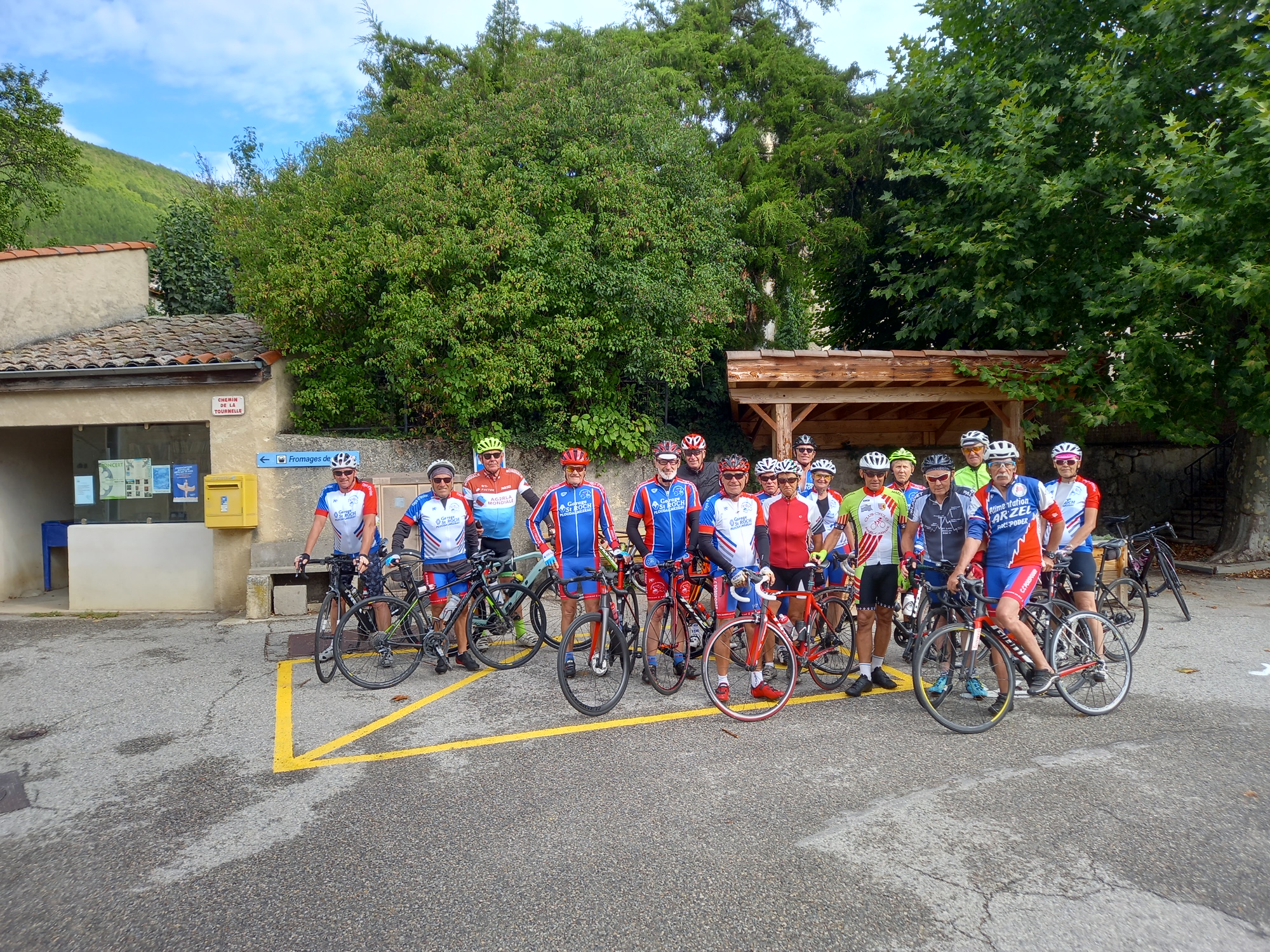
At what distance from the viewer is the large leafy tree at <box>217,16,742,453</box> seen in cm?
1083

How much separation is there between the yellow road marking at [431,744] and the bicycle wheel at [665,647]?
1.52 feet

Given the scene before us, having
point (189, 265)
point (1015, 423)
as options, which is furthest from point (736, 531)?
point (189, 265)

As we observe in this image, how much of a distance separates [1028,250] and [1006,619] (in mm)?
8993

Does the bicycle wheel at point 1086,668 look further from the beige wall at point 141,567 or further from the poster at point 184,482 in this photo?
the poster at point 184,482

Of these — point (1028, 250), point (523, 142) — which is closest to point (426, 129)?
point (523, 142)

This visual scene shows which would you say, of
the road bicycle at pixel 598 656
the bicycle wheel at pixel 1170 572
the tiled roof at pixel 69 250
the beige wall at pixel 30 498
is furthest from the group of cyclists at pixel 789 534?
the tiled roof at pixel 69 250

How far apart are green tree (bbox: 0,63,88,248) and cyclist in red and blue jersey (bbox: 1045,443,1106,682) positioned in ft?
74.9

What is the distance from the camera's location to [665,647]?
21.0 ft

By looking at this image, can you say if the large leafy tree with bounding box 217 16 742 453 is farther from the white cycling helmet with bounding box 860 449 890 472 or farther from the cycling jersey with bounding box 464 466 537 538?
the white cycling helmet with bounding box 860 449 890 472

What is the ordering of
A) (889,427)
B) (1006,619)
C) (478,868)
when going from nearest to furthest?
(478,868), (1006,619), (889,427)

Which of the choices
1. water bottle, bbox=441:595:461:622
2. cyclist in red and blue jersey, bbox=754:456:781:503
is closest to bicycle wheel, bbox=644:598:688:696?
cyclist in red and blue jersey, bbox=754:456:781:503

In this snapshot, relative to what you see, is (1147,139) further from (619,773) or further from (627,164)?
(619,773)

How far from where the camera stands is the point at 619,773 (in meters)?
4.61

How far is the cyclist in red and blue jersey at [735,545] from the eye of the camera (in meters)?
5.69
